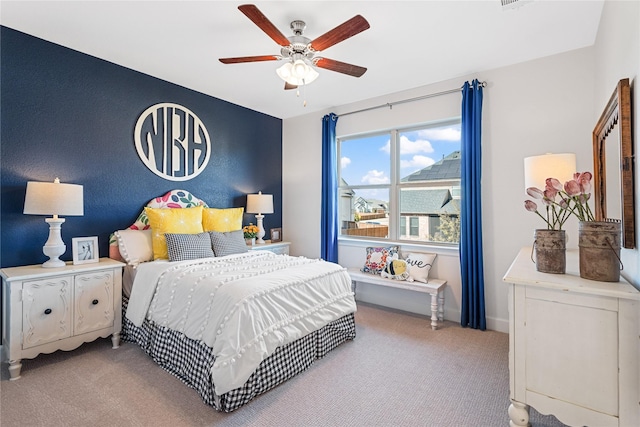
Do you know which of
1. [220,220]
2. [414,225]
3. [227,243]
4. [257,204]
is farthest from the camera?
[257,204]

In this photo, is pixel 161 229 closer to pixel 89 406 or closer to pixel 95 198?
pixel 95 198

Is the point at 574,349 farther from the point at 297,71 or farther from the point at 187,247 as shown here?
the point at 187,247

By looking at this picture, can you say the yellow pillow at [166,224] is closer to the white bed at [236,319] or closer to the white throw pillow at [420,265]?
the white bed at [236,319]

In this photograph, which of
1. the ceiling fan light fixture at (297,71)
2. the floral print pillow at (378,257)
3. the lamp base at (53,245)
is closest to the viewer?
the ceiling fan light fixture at (297,71)

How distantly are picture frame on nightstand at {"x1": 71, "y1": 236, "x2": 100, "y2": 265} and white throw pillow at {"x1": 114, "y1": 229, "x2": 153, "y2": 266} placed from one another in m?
0.19

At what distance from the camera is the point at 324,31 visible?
95.1 inches

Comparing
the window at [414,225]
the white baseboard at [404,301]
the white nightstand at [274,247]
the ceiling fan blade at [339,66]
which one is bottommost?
the white baseboard at [404,301]

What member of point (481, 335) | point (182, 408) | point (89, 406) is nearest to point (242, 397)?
point (182, 408)

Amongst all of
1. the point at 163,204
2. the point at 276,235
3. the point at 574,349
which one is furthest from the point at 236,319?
the point at 276,235

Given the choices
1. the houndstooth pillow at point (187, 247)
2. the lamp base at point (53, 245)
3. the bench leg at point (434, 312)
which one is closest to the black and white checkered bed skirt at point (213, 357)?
the houndstooth pillow at point (187, 247)

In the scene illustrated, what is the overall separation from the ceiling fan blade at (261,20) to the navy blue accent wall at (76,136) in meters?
1.37

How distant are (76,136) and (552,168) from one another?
3931 millimetres

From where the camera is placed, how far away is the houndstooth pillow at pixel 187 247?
2817 millimetres

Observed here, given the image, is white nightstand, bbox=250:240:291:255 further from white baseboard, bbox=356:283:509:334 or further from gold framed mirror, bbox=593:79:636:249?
gold framed mirror, bbox=593:79:636:249
